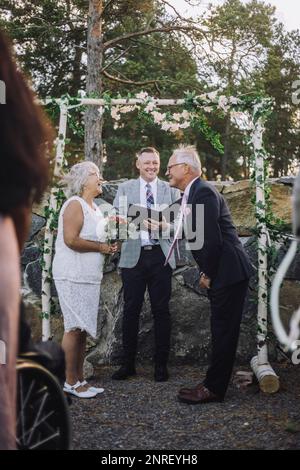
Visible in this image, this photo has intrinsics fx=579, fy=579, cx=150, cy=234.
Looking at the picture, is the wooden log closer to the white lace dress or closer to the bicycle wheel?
the white lace dress

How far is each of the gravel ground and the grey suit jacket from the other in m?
Result: 1.16

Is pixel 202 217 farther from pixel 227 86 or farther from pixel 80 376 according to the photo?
pixel 227 86

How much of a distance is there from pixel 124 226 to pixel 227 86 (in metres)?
8.59

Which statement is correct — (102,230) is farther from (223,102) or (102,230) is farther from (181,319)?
(223,102)

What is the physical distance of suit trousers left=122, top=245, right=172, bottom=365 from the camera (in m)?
5.57

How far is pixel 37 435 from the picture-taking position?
96.9 inches

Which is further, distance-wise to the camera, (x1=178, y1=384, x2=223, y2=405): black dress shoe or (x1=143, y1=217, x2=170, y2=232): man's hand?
(x1=143, y1=217, x2=170, y2=232): man's hand

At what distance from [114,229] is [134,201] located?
1.83 feet

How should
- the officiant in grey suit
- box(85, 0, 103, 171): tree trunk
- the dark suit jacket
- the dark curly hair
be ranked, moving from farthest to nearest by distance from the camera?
box(85, 0, 103, 171): tree trunk
the officiant in grey suit
the dark suit jacket
the dark curly hair

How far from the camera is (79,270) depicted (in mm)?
4926

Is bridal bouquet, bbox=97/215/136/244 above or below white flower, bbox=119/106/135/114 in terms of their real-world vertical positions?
below

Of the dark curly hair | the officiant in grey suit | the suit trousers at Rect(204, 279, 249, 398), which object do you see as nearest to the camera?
the dark curly hair

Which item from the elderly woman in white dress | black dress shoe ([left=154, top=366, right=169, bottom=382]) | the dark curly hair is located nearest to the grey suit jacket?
the elderly woman in white dress

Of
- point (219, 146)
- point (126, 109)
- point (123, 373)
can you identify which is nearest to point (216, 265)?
point (123, 373)
